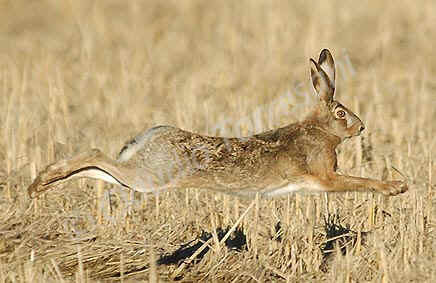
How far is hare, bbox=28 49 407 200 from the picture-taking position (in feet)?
18.8

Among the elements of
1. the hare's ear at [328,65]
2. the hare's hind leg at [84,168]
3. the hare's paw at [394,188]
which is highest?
the hare's ear at [328,65]

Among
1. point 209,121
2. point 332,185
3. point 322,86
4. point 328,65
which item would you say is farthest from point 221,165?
point 209,121

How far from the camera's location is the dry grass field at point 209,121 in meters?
5.41

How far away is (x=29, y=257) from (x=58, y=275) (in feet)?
1.75

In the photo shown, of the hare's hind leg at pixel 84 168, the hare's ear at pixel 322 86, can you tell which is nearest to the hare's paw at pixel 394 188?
the hare's ear at pixel 322 86

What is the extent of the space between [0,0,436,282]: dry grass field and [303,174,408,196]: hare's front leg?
0.11 meters

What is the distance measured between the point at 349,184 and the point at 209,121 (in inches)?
115

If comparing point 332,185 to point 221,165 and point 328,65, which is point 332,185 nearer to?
point 221,165

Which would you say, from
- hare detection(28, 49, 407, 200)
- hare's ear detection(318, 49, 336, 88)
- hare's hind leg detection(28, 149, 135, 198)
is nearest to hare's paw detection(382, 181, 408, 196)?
hare detection(28, 49, 407, 200)

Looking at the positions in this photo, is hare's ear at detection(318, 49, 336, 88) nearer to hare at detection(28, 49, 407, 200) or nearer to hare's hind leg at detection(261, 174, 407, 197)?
hare at detection(28, 49, 407, 200)

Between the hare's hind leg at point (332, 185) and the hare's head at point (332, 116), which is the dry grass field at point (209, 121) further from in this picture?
the hare's head at point (332, 116)

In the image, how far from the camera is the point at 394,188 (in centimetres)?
589

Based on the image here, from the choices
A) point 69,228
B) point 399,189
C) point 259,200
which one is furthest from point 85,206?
point 399,189

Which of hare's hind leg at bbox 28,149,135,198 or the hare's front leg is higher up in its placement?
hare's hind leg at bbox 28,149,135,198
